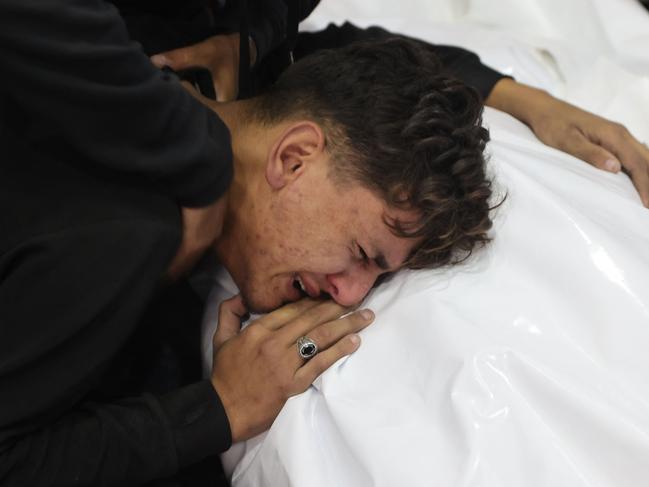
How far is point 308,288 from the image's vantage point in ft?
3.36

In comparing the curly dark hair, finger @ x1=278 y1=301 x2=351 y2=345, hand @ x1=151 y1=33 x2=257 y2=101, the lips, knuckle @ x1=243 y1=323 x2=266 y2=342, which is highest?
the curly dark hair

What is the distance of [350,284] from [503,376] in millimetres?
231

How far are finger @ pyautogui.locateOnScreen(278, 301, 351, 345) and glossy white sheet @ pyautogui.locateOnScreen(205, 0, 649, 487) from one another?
5 centimetres

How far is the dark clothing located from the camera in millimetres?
693

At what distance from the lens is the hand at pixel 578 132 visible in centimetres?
121

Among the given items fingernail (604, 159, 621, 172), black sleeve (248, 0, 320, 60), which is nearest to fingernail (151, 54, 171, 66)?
black sleeve (248, 0, 320, 60)

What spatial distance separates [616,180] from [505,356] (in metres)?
0.44

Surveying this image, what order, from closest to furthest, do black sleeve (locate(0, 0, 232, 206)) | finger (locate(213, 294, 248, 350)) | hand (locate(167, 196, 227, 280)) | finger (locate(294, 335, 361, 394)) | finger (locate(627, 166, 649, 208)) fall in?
black sleeve (locate(0, 0, 232, 206)), hand (locate(167, 196, 227, 280)), finger (locate(294, 335, 361, 394)), finger (locate(213, 294, 248, 350)), finger (locate(627, 166, 649, 208))

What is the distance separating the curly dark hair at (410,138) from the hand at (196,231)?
6.9 inches

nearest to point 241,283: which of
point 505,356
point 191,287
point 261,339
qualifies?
point 261,339

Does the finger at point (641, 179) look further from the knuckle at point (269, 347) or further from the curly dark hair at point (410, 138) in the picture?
the knuckle at point (269, 347)

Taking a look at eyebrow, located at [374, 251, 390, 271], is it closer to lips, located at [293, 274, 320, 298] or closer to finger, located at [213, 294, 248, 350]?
lips, located at [293, 274, 320, 298]

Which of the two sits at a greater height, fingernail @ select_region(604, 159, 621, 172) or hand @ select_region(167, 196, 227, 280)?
fingernail @ select_region(604, 159, 621, 172)

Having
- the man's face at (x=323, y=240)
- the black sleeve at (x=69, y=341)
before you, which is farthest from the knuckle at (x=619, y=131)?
the black sleeve at (x=69, y=341)
